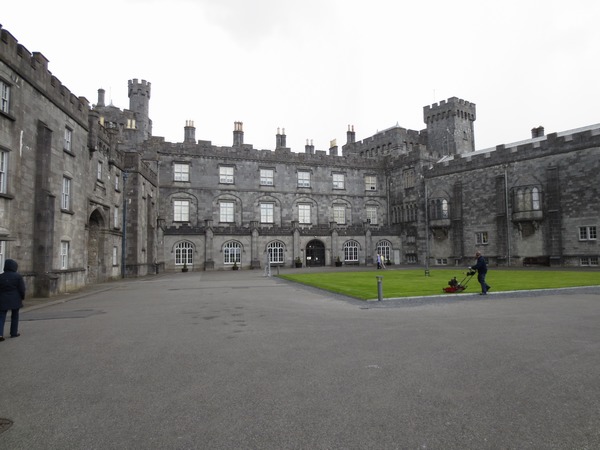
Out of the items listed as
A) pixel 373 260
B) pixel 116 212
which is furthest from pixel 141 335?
pixel 373 260

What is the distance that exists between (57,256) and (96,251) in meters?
7.30

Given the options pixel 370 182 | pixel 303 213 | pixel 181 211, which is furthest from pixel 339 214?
pixel 181 211

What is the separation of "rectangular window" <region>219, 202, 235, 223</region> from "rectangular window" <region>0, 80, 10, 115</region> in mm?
28357

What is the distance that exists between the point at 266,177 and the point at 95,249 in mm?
22983

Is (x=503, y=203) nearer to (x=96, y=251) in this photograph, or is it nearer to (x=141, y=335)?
(x=96, y=251)

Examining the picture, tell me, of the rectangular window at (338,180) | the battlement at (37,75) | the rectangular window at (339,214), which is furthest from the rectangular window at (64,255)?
the rectangular window at (338,180)

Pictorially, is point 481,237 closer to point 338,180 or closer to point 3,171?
point 338,180

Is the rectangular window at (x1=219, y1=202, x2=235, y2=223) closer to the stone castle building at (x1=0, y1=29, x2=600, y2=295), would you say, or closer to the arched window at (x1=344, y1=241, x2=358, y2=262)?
the stone castle building at (x1=0, y1=29, x2=600, y2=295)

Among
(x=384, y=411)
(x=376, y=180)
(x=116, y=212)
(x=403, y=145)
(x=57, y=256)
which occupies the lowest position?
(x=384, y=411)

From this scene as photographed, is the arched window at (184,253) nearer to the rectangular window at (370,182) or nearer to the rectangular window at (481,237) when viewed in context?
the rectangular window at (370,182)

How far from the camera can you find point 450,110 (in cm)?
5400

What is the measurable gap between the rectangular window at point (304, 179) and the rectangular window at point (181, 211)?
42.1 feet

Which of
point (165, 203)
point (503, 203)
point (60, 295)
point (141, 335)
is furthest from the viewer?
point (165, 203)

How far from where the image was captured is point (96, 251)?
2511 centimetres
